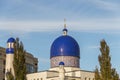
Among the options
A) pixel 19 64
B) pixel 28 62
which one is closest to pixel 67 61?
pixel 28 62

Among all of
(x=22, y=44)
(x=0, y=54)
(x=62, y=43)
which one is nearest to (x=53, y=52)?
(x=62, y=43)

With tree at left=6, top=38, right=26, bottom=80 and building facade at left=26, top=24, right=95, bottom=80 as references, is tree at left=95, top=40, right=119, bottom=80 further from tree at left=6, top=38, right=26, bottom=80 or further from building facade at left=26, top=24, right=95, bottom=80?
building facade at left=26, top=24, right=95, bottom=80

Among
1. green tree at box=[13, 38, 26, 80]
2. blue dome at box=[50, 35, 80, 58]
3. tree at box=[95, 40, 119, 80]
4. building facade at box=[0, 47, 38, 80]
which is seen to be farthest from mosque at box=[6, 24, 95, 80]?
tree at box=[95, 40, 119, 80]

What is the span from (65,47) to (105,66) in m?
30.8

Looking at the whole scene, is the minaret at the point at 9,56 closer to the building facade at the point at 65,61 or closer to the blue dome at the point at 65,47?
the building facade at the point at 65,61

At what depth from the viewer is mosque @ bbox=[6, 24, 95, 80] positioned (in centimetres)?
7069

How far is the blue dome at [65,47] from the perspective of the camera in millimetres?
72500

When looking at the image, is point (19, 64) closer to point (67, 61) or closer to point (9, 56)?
point (9, 56)

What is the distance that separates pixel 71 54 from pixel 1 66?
60.0 ft

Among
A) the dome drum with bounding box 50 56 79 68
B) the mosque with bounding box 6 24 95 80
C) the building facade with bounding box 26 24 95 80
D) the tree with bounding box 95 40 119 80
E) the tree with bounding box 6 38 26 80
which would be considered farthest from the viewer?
the dome drum with bounding box 50 56 79 68

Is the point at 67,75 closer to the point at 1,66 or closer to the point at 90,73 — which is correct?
the point at 90,73

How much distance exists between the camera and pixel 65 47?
7275cm

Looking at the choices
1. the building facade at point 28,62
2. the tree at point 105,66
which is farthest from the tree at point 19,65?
the building facade at point 28,62

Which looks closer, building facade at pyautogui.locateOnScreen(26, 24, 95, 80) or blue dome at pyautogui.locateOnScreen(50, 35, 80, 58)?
building facade at pyautogui.locateOnScreen(26, 24, 95, 80)
